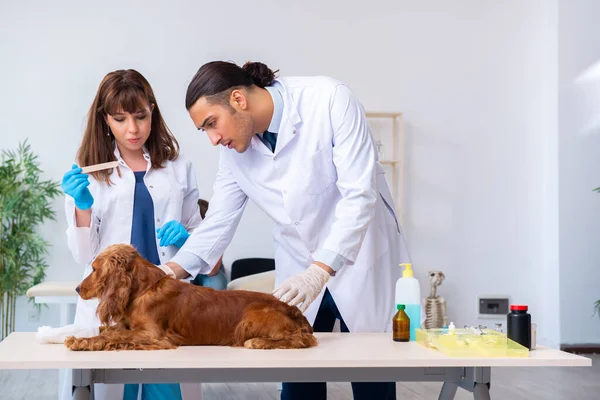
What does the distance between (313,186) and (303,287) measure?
34 cm

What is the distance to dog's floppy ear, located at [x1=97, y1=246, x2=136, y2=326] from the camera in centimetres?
174

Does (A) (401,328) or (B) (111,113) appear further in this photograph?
(B) (111,113)

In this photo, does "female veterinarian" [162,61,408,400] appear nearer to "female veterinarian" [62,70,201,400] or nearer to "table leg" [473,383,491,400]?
"female veterinarian" [62,70,201,400]

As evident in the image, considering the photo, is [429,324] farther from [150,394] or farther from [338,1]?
[150,394]

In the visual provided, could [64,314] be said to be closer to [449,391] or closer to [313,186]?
[313,186]

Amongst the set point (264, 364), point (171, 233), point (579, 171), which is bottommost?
point (264, 364)

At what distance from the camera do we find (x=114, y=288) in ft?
5.73

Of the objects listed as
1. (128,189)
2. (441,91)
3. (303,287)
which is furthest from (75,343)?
→ (441,91)

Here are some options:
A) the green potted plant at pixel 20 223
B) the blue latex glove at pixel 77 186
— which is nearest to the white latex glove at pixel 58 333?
the blue latex glove at pixel 77 186

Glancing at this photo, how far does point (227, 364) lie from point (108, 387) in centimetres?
78

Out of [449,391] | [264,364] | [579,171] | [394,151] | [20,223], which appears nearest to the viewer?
[264,364]

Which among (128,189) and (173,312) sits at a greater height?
(128,189)

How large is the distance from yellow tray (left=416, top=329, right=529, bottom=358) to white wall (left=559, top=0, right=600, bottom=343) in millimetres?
4405

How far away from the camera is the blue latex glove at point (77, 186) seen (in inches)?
84.8
